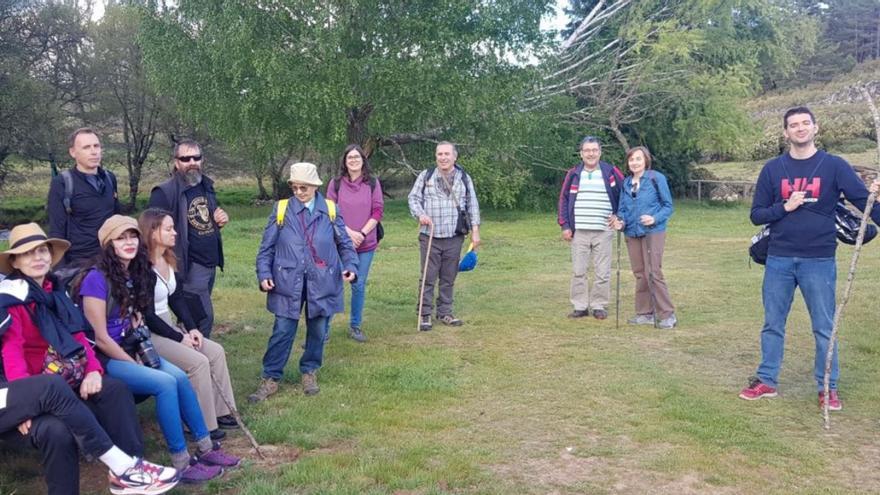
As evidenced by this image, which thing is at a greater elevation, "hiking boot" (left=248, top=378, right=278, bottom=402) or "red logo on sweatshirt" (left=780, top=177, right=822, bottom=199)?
"red logo on sweatshirt" (left=780, top=177, right=822, bottom=199)

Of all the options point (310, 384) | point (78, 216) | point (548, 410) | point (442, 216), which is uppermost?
point (78, 216)

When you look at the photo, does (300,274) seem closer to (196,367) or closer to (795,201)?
(196,367)

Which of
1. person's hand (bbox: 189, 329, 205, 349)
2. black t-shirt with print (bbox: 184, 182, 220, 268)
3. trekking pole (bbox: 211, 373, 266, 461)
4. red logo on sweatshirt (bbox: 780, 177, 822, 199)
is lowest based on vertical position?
trekking pole (bbox: 211, 373, 266, 461)

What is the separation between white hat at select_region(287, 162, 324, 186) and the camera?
18.5 ft

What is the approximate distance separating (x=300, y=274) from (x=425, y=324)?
2.54m

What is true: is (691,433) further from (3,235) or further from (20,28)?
(20,28)

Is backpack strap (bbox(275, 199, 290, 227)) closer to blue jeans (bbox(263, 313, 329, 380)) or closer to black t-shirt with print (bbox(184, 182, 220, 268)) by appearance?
black t-shirt with print (bbox(184, 182, 220, 268))

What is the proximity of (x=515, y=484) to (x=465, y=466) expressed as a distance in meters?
0.34

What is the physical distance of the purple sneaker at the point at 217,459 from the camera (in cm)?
424

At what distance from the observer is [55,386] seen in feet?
11.5

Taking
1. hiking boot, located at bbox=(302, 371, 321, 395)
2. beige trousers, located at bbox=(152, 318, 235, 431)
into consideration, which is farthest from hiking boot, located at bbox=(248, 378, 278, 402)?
beige trousers, located at bbox=(152, 318, 235, 431)

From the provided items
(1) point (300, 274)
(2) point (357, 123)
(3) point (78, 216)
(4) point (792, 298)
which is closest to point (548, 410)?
(4) point (792, 298)

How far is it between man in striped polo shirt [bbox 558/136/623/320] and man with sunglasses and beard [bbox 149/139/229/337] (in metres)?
3.84

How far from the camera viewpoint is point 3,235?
2234 centimetres
